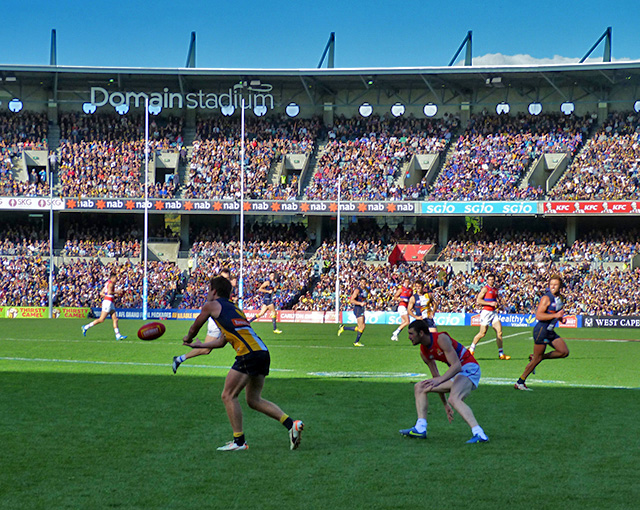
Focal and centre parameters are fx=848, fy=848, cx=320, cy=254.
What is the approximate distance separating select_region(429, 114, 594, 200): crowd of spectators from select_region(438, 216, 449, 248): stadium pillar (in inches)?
94.6

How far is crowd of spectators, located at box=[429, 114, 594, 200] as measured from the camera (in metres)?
58.2

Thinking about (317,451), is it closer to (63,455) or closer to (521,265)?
(63,455)

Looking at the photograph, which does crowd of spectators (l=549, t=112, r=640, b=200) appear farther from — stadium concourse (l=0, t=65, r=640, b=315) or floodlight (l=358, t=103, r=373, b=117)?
floodlight (l=358, t=103, r=373, b=117)

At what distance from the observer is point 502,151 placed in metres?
60.5

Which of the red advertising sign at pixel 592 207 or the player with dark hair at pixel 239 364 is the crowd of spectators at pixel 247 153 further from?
the player with dark hair at pixel 239 364

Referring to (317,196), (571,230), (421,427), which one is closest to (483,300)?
(421,427)

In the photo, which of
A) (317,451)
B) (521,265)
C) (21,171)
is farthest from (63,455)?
(21,171)

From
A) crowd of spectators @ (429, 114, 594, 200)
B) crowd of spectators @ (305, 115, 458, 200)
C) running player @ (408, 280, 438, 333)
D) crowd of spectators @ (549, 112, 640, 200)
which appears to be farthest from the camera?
crowd of spectators @ (305, 115, 458, 200)

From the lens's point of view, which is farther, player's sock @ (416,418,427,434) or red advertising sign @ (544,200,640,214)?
red advertising sign @ (544,200,640,214)

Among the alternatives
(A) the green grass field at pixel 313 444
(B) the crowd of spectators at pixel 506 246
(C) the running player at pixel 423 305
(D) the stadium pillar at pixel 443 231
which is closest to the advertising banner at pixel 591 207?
(B) the crowd of spectators at pixel 506 246

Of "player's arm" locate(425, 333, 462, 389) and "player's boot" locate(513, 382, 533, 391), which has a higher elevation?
"player's arm" locate(425, 333, 462, 389)

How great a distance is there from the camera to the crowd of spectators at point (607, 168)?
55.4 m

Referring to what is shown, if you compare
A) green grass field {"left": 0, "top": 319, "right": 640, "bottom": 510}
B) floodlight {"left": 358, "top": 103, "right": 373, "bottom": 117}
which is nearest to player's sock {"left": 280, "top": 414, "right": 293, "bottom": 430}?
green grass field {"left": 0, "top": 319, "right": 640, "bottom": 510}

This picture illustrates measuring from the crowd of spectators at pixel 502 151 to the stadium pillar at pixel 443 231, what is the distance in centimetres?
240
